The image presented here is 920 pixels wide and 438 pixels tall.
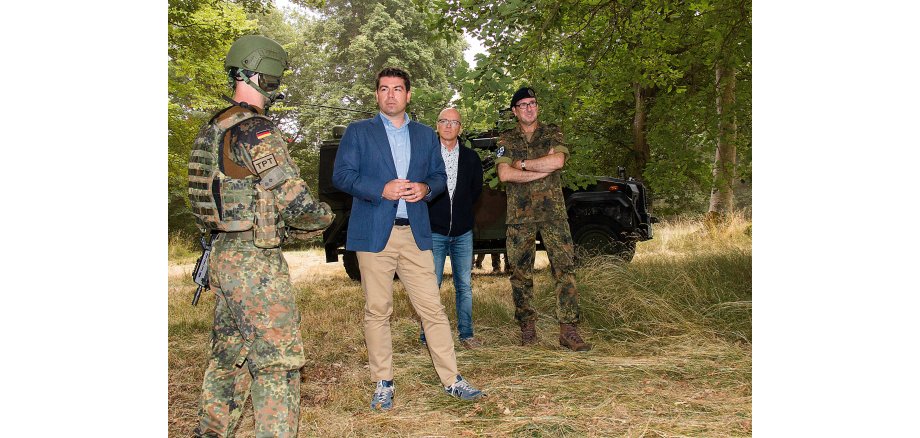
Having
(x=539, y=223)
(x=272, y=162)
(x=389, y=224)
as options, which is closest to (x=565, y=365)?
(x=539, y=223)

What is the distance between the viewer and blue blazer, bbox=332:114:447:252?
351 cm

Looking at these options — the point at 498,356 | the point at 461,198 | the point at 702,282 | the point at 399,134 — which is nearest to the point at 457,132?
the point at 461,198


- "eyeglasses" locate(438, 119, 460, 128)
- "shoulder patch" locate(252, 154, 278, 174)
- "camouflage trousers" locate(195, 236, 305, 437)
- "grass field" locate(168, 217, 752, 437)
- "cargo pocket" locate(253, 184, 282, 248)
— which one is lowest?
"grass field" locate(168, 217, 752, 437)

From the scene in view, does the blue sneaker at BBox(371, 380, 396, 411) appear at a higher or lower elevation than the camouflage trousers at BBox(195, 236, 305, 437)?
lower

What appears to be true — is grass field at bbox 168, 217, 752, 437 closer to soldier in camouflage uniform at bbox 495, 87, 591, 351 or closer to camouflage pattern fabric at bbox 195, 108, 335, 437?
soldier in camouflage uniform at bbox 495, 87, 591, 351

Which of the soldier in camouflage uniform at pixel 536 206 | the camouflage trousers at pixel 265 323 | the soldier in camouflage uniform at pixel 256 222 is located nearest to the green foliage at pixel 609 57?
the soldier in camouflage uniform at pixel 536 206

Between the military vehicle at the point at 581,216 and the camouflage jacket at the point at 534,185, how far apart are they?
304 centimetres

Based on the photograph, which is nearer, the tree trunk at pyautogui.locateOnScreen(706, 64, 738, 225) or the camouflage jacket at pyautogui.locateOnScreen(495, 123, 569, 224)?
the camouflage jacket at pyautogui.locateOnScreen(495, 123, 569, 224)

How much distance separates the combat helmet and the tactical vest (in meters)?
0.19

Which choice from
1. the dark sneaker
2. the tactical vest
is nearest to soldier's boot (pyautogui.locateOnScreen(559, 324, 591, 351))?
the dark sneaker

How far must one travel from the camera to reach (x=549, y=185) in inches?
197

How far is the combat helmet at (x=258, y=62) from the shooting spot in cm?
264

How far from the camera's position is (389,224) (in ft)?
11.5

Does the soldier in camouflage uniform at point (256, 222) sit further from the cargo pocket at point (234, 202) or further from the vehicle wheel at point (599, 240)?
the vehicle wheel at point (599, 240)
